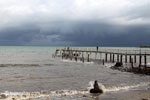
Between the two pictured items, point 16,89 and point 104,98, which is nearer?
point 104,98

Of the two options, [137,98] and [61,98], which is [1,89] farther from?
[137,98]

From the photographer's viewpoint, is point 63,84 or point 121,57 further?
point 121,57

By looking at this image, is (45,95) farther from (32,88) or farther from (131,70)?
(131,70)

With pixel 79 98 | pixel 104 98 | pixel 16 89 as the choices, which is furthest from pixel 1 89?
pixel 104 98

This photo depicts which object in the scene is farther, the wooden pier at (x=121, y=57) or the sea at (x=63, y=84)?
the wooden pier at (x=121, y=57)

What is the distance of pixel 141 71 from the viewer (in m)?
37.8

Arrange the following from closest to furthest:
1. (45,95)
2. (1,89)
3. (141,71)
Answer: (45,95), (1,89), (141,71)

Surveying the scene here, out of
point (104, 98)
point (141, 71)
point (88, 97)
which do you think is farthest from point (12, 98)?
point (141, 71)

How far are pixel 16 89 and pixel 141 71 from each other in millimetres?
Result: 23136

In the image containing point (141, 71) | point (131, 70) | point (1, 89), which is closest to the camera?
point (1, 89)

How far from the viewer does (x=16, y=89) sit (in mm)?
23203

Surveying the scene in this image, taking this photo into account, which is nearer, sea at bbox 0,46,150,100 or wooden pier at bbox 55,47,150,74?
sea at bbox 0,46,150,100

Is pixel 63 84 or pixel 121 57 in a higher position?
pixel 121 57

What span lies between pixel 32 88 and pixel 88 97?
7605 mm
